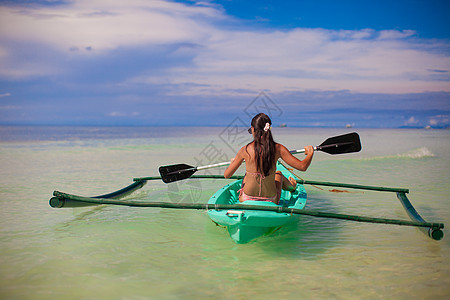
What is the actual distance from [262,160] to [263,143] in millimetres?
243

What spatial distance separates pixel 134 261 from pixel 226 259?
3.97 feet

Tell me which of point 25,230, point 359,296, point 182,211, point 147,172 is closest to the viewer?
point 359,296

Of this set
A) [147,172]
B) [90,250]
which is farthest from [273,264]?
[147,172]

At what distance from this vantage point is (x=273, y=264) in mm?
4219

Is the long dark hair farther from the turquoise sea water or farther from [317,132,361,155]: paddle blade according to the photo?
[317,132,361,155]: paddle blade

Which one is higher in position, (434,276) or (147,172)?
(147,172)

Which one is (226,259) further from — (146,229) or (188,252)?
(146,229)

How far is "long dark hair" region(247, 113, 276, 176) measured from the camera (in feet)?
15.2

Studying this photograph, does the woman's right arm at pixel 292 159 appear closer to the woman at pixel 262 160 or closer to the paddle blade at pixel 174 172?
the woman at pixel 262 160

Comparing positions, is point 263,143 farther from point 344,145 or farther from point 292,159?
point 344,145

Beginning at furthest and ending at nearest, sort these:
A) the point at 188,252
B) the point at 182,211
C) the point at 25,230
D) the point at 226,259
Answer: the point at 182,211 < the point at 25,230 < the point at 188,252 < the point at 226,259

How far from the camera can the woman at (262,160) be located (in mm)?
4652

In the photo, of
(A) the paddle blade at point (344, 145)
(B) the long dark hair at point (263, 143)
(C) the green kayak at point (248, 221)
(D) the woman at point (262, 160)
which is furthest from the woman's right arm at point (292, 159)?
(A) the paddle blade at point (344, 145)

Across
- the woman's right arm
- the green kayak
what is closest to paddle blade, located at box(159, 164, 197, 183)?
the green kayak
